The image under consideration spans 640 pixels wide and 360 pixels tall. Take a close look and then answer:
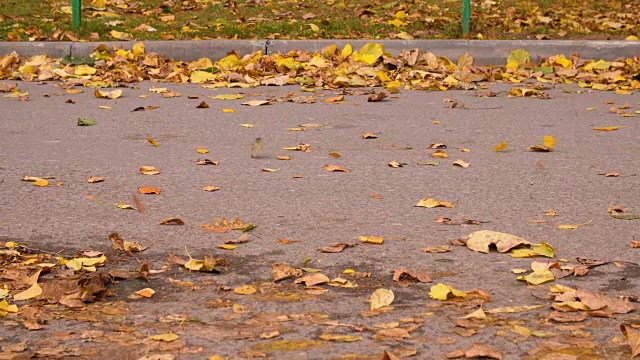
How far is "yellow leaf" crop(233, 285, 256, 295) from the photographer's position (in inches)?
125

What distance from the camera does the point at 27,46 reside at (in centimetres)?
898

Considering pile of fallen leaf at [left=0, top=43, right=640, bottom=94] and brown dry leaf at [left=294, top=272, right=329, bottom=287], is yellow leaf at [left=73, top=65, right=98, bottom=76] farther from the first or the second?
brown dry leaf at [left=294, top=272, right=329, bottom=287]

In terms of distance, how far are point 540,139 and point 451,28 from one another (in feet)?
13.0

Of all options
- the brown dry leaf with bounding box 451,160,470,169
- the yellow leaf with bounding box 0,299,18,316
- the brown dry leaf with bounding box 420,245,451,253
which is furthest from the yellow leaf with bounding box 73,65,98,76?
the yellow leaf with bounding box 0,299,18,316

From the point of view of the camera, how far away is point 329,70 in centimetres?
842

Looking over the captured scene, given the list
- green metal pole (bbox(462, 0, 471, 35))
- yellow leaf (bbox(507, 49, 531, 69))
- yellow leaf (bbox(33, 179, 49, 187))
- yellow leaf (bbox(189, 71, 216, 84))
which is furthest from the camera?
green metal pole (bbox(462, 0, 471, 35))

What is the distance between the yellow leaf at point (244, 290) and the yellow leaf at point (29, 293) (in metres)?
0.63

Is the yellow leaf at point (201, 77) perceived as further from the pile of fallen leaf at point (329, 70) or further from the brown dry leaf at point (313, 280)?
the brown dry leaf at point (313, 280)

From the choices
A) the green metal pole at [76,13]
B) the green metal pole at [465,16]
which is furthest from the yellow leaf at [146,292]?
the green metal pole at [76,13]

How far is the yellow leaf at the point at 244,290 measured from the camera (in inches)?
125

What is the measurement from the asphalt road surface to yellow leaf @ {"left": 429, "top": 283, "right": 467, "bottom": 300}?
4 centimetres

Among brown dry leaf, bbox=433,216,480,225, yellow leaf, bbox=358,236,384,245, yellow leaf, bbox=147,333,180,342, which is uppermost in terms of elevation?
yellow leaf, bbox=147,333,180,342

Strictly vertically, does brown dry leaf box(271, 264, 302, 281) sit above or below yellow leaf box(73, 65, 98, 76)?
above

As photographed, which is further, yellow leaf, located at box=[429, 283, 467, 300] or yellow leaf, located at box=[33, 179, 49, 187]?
yellow leaf, located at box=[33, 179, 49, 187]
